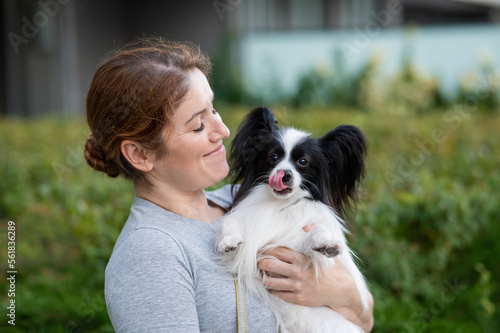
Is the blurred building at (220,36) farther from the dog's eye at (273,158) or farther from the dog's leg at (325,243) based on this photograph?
the dog's leg at (325,243)

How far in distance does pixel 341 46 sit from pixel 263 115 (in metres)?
A: 9.23

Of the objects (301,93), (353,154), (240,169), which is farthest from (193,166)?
(301,93)

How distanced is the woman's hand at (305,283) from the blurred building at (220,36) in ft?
28.3

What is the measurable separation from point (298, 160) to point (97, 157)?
2.49ft

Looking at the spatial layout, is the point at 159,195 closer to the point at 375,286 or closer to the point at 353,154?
the point at 353,154

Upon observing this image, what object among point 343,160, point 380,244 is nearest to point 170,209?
point 343,160

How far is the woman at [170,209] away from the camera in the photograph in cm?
168

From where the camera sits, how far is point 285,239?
6.88 ft

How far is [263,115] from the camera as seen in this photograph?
7.10 feet

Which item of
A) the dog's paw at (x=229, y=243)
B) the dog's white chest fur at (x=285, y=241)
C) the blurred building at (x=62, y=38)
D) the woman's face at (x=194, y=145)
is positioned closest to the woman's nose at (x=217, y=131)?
the woman's face at (x=194, y=145)

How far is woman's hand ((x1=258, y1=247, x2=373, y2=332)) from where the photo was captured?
1977 mm

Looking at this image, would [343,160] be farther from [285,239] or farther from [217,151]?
[217,151]

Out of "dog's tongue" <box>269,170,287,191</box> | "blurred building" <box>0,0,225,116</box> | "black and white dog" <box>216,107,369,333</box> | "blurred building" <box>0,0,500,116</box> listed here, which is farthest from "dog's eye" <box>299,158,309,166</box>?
"blurred building" <box>0,0,225,116</box>

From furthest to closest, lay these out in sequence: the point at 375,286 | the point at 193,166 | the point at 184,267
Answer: the point at 375,286 → the point at 193,166 → the point at 184,267
